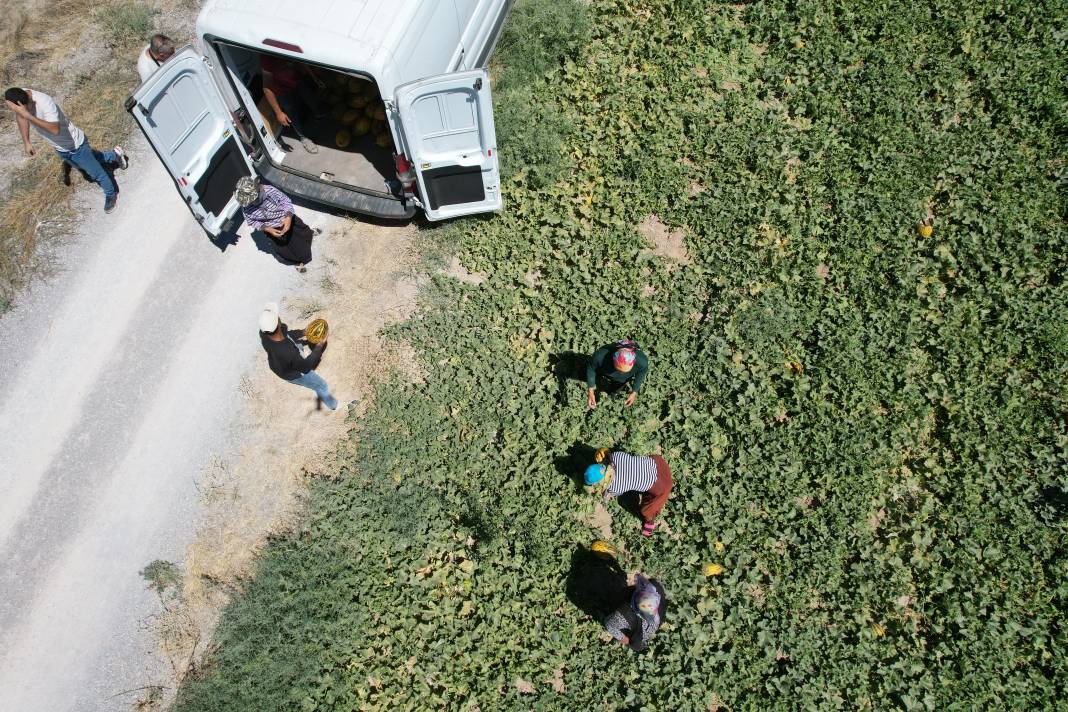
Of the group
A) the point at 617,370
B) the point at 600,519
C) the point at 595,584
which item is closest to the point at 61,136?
the point at 617,370

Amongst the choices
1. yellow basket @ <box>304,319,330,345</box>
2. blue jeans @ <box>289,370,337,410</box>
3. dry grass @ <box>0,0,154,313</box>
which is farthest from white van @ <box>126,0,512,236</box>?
dry grass @ <box>0,0,154,313</box>

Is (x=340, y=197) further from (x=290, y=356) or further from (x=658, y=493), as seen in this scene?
(x=658, y=493)

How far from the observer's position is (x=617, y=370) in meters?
6.98

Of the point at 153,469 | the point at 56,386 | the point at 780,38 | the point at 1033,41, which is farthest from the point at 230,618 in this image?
the point at 1033,41

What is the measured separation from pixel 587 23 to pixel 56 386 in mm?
8750

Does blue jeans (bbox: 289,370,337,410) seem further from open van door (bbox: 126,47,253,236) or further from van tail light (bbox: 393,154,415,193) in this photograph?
van tail light (bbox: 393,154,415,193)

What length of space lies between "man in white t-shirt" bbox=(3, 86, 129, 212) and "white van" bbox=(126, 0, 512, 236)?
7.01ft

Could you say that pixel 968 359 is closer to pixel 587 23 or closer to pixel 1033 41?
pixel 1033 41

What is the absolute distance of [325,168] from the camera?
28.6 feet

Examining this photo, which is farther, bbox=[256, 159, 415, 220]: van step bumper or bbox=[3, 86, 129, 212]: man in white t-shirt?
bbox=[256, 159, 415, 220]: van step bumper

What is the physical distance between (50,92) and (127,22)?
1.65m

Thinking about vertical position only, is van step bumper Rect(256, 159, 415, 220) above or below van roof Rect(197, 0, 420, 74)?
below

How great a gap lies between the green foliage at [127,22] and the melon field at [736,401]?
572 cm

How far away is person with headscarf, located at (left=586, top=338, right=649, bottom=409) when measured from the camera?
6.80 metres
